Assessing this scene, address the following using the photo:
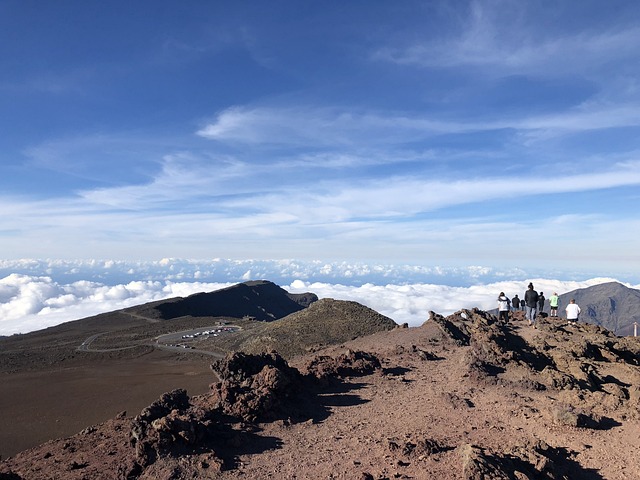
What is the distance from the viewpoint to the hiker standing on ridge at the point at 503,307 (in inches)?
1046

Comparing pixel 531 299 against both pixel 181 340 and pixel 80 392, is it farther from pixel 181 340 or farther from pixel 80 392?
pixel 181 340

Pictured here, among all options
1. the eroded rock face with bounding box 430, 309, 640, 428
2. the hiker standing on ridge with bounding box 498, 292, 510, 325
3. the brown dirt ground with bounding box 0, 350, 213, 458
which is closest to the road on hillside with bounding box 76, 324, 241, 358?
the brown dirt ground with bounding box 0, 350, 213, 458

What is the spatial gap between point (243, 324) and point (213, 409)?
4763 centimetres

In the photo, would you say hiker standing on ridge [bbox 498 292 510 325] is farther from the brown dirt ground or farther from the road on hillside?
the road on hillside

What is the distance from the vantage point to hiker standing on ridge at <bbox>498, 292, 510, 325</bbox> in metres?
26.6

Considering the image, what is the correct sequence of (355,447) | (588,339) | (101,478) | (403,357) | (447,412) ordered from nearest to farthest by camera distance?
(101,478) < (355,447) < (447,412) < (403,357) < (588,339)

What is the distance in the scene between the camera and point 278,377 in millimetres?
13500

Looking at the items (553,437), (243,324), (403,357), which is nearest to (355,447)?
(553,437)

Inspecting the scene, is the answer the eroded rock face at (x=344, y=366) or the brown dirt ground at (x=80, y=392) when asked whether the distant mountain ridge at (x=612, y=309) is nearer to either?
the brown dirt ground at (x=80, y=392)

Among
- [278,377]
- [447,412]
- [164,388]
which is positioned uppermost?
[278,377]

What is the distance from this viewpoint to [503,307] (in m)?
26.8

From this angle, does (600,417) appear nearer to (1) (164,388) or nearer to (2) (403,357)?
(2) (403,357)

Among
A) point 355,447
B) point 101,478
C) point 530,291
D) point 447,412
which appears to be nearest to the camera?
point 101,478

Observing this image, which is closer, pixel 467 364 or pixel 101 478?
pixel 101 478
